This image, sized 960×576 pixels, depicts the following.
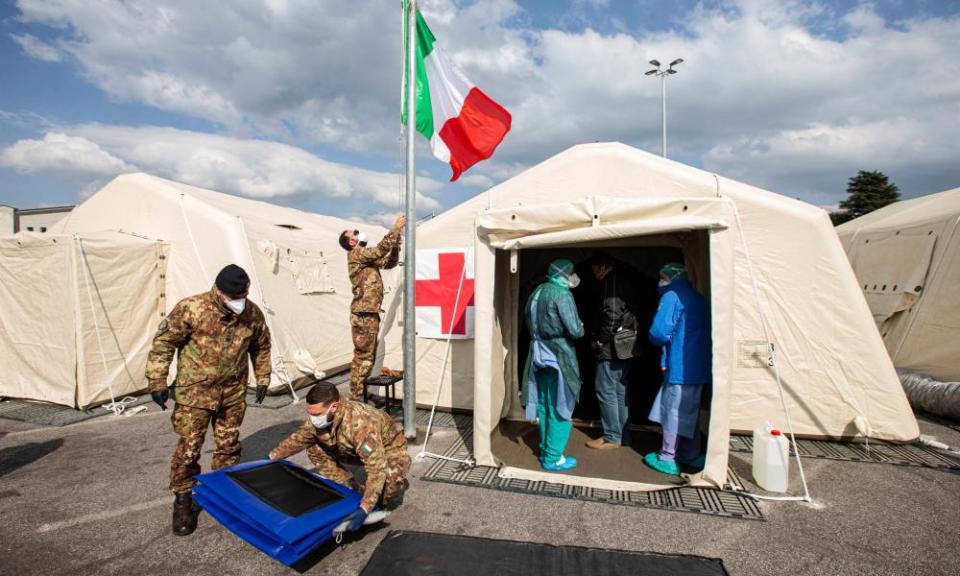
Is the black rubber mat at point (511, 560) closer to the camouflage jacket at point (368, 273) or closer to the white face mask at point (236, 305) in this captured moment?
the white face mask at point (236, 305)

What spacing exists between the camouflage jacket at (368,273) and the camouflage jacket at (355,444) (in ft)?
6.45

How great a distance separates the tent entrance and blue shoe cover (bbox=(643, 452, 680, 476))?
0.05m

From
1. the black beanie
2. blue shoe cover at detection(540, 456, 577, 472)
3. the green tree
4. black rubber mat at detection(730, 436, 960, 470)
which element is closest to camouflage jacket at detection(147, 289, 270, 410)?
the black beanie

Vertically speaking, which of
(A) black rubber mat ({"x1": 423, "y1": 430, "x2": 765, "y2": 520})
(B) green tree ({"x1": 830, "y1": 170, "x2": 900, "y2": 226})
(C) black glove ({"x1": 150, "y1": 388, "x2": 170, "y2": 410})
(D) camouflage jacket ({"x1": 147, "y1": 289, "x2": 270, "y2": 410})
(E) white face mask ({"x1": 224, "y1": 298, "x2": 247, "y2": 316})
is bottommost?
(A) black rubber mat ({"x1": 423, "y1": 430, "x2": 765, "y2": 520})

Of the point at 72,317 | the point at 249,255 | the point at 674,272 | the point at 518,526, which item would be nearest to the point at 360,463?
the point at 518,526

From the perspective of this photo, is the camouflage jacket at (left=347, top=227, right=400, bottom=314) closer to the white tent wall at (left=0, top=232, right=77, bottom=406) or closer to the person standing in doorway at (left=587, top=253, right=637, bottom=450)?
the person standing in doorway at (left=587, top=253, right=637, bottom=450)

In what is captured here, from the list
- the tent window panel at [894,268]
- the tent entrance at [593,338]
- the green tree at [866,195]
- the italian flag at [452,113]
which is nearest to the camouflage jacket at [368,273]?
the italian flag at [452,113]

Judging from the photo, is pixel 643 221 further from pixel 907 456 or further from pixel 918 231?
pixel 918 231

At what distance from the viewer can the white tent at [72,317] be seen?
5.16 m

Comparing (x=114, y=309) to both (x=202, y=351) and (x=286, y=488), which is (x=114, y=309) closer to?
(x=202, y=351)

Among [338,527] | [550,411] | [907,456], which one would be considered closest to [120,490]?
[338,527]

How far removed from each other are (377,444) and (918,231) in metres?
6.84

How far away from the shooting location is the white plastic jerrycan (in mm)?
3215

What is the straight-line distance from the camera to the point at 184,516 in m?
2.82
